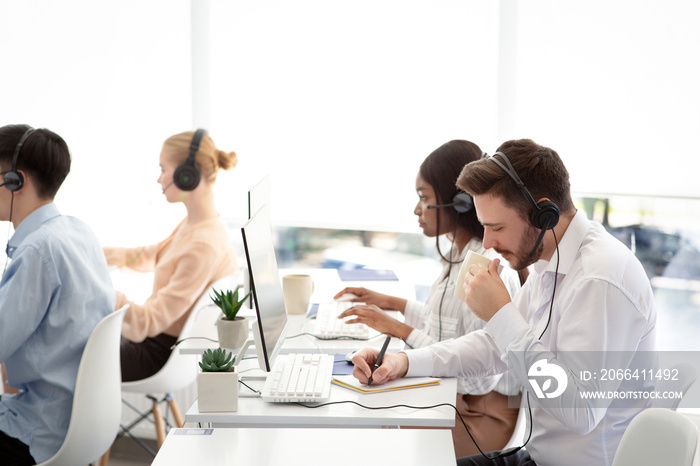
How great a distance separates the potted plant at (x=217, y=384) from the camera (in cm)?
148

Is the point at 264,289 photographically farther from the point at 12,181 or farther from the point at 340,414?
the point at 12,181

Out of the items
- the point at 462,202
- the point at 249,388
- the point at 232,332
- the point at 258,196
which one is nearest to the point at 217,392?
the point at 249,388

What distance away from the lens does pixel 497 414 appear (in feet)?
6.30

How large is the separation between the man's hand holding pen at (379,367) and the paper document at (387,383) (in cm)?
1

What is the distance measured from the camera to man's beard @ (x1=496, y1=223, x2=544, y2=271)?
153 cm

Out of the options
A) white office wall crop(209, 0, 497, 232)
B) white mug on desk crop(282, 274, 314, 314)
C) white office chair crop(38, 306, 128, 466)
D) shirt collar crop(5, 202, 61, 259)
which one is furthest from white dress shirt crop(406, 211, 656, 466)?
white office wall crop(209, 0, 497, 232)

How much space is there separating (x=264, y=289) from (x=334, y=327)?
59cm

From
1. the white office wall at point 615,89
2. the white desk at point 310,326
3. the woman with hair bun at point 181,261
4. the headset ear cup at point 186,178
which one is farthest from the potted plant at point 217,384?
the white office wall at point 615,89

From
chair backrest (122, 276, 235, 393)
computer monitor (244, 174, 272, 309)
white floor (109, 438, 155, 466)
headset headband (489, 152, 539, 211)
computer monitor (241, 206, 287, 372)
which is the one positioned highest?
headset headband (489, 152, 539, 211)

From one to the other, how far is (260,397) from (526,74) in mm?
2064

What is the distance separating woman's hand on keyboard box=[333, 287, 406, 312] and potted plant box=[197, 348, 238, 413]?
0.89 m

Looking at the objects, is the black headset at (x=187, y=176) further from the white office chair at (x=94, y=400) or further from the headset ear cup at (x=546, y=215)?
the headset ear cup at (x=546, y=215)

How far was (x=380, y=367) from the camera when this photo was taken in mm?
1639

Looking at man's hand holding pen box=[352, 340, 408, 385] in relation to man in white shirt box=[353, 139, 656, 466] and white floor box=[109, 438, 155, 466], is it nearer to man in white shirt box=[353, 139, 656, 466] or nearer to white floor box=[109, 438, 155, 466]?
man in white shirt box=[353, 139, 656, 466]
